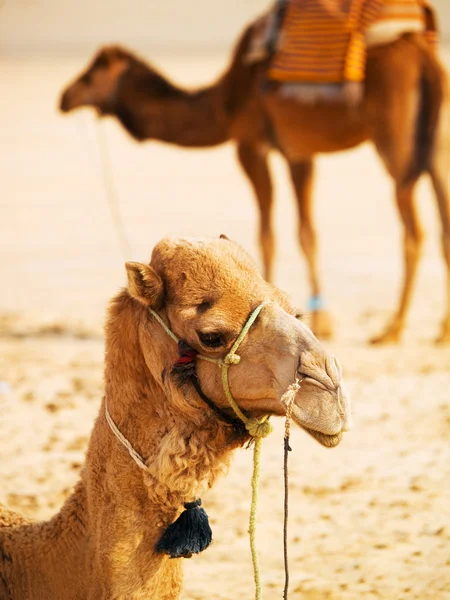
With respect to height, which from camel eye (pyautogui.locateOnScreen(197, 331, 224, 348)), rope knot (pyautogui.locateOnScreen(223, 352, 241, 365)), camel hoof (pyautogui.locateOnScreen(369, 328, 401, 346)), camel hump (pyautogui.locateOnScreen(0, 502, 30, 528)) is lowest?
camel hoof (pyautogui.locateOnScreen(369, 328, 401, 346))

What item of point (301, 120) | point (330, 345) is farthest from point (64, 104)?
point (330, 345)

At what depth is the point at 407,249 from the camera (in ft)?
28.0

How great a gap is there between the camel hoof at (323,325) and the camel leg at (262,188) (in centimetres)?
73

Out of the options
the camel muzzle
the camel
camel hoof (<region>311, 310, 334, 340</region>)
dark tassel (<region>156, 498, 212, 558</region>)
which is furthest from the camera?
camel hoof (<region>311, 310, 334, 340</region>)

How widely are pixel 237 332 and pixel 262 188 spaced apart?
684cm

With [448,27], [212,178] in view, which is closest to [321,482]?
[212,178]

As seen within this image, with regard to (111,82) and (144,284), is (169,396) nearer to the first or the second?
(144,284)

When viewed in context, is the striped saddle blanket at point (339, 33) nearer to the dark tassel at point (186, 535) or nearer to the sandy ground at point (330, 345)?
the sandy ground at point (330, 345)

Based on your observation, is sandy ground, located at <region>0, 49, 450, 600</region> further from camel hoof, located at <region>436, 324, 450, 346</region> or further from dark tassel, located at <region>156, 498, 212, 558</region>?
dark tassel, located at <region>156, 498, 212, 558</region>

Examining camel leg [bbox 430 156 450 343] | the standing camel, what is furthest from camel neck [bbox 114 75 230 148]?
camel leg [bbox 430 156 450 343]

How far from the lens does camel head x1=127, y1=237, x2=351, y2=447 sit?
2.57m

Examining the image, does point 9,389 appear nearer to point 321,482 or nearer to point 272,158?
point 321,482

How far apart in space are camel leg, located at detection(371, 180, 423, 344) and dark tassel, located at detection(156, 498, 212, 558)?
567 cm

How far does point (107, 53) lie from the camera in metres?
9.57
